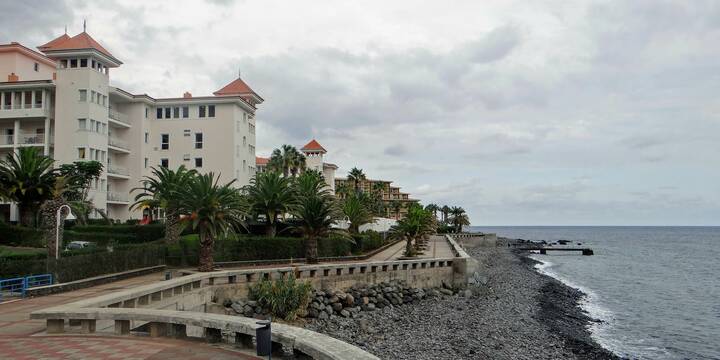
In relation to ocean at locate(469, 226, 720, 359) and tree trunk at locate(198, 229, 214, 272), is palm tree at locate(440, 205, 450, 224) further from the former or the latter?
tree trunk at locate(198, 229, 214, 272)

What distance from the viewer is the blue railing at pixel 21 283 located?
20078mm

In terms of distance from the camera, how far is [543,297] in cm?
3966

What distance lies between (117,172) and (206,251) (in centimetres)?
3014

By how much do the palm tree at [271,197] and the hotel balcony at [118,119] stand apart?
60.8 ft

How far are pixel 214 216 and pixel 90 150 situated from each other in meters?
27.2

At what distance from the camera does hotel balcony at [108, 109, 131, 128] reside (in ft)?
176

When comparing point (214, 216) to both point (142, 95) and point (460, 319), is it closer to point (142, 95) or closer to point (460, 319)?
point (460, 319)

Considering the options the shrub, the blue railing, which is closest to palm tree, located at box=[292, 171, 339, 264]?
the shrub

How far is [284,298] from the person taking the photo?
23359mm

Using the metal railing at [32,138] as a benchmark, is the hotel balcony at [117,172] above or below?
below

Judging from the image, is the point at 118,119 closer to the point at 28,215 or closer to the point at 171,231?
the point at 28,215

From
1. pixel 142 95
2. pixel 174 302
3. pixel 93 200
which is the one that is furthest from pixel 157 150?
pixel 174 302

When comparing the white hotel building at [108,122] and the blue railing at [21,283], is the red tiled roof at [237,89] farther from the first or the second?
the blue railing at [21,283]

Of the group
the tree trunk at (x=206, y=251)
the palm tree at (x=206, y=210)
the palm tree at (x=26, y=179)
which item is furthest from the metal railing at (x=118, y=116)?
the tree trunk at (x=206, y=251)
